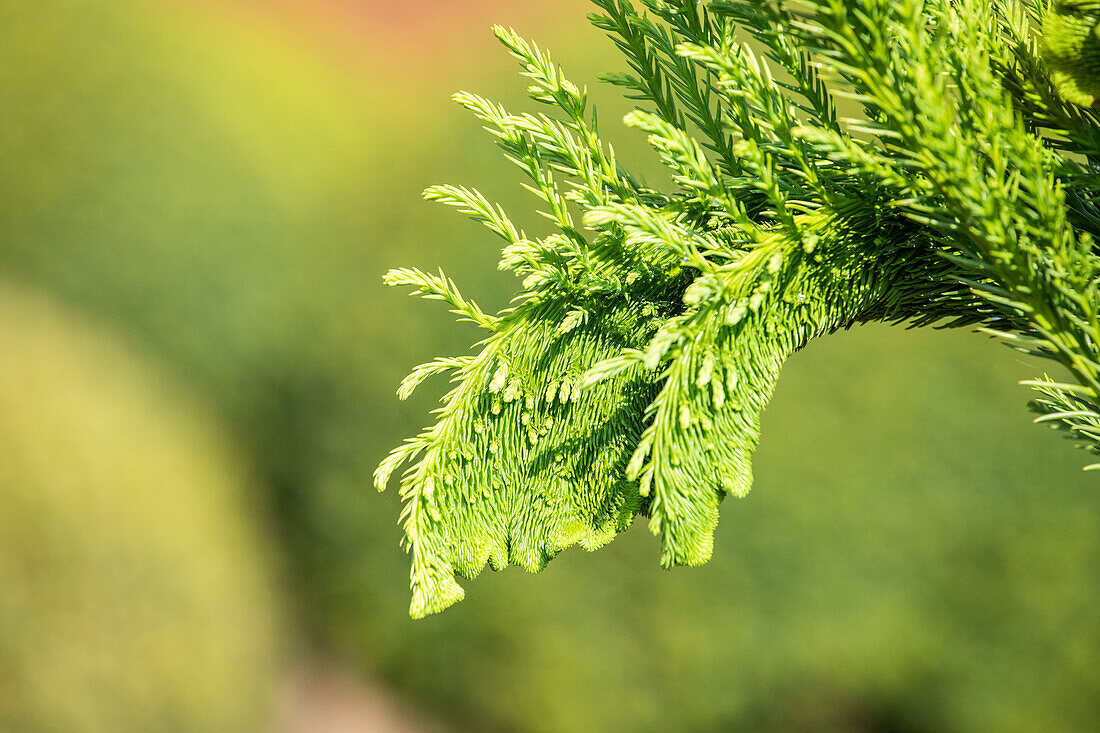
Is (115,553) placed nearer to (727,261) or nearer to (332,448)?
(332,448)

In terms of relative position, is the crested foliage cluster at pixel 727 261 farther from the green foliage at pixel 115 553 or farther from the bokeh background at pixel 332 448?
the green foliage at pixel 115 553

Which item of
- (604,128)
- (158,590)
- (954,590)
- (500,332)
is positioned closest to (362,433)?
(158,590)

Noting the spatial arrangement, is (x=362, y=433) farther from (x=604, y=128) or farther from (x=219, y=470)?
(x=604, y=128)

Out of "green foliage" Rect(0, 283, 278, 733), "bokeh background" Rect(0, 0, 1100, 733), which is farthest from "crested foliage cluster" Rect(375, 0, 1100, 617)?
"green foliage" Rect(0, 283, 278, 733)

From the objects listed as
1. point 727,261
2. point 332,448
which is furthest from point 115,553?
point 727,261

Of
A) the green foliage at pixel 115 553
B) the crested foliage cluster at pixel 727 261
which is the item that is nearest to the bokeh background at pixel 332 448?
the green foliage at pixel 115 553

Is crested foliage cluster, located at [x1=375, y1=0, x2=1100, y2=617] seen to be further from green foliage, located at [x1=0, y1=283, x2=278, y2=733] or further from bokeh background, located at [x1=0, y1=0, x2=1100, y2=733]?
green foliage, located at [x1=0, y1=283, x2=278, y2=733]
